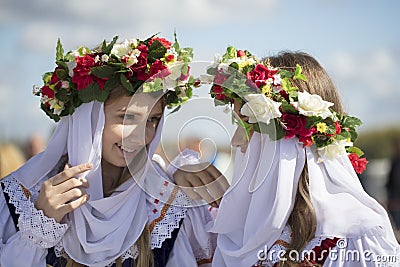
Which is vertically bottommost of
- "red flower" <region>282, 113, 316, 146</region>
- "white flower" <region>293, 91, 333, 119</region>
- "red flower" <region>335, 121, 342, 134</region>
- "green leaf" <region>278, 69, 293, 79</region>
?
"red flower" <region>282, 113, 316, 146</region>

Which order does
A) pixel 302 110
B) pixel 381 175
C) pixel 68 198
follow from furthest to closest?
pixel 381 175
pixel 68 198
pixel 302 110

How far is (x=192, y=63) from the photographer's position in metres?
2.88

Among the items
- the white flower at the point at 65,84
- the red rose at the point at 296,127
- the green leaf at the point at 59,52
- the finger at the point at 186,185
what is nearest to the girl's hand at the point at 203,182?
the finger at the point at 186,185

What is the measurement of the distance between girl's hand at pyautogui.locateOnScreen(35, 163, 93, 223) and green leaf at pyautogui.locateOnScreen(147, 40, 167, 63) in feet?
1.73

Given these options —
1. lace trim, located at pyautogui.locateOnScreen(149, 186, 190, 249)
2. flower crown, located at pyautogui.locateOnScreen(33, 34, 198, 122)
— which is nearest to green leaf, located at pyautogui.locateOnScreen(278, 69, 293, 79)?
flower crown, located at pyautogui.locateOnScreen(33, 34, 198, 122)

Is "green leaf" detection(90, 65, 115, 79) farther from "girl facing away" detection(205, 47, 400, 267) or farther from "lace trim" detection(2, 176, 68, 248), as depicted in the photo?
"lace trim" detection(2, 176, 68, 248)

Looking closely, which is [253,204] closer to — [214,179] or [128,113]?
[214,179]

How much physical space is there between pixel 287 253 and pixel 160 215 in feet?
2.14

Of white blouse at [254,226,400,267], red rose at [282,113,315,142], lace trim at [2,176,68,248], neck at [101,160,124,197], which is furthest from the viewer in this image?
neck at [101,160,124,197]

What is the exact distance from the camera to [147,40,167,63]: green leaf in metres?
2.91

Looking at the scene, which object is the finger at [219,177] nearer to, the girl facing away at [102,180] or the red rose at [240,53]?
the girl facing away at [102,180]

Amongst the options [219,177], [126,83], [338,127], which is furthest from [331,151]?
[126,83]

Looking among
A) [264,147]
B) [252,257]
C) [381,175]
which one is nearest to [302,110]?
[264,147]

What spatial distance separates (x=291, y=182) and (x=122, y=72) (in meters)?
0.86
